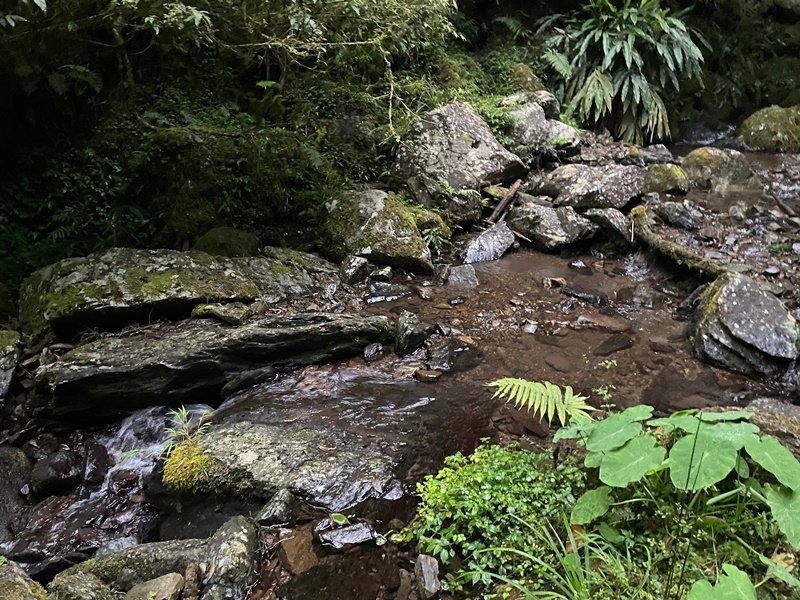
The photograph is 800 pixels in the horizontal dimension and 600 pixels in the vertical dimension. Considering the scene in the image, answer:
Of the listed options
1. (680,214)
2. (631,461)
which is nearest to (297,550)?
(631,461)

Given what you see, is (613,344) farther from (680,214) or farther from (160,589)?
(160,589)

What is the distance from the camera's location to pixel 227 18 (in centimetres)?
488

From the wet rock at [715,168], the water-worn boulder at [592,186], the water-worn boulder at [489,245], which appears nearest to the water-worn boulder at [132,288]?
the water-worn boulder at [489,245]

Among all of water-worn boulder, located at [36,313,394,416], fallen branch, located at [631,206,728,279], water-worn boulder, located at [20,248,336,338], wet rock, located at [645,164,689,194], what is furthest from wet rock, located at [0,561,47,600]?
wet rock, located at [645,164,689,194]

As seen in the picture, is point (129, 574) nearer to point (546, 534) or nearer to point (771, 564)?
point (546, 534)

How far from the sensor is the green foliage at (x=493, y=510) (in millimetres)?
2273

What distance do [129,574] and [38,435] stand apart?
2.02 m

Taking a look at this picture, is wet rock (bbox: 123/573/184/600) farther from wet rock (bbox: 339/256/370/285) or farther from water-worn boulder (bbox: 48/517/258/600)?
wet rock (bbox: 339/256/370/285)

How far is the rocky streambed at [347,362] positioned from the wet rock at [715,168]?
2.70 feet

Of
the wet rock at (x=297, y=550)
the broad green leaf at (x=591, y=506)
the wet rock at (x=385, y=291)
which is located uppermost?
the broad green leaf at (x=591, y=506)

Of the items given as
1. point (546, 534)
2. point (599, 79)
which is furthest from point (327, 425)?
point (599, 79)

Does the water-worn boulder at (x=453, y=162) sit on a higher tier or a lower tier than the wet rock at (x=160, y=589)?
higher

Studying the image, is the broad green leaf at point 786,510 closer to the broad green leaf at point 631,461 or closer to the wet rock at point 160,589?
the broad green leaf at point 631,461

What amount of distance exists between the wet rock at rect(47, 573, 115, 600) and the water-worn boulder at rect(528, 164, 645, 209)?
21.6ft
